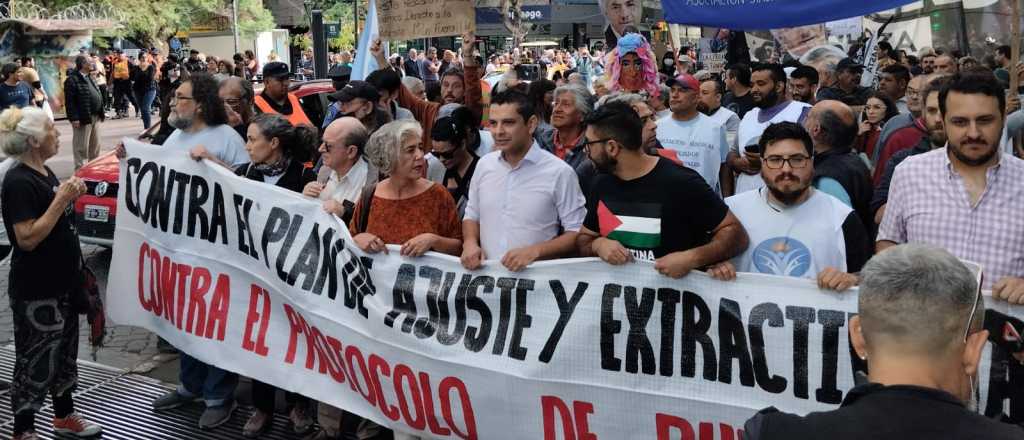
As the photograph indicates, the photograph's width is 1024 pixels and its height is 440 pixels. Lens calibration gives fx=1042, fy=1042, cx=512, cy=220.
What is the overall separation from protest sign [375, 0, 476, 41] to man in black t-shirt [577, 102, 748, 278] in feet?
10.7

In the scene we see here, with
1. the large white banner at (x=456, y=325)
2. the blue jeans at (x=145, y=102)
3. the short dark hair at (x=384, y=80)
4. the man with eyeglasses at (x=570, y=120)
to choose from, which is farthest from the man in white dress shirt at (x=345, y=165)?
the blue jeans at (x=145, y=102)

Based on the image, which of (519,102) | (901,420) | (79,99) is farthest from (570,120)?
(79,99)

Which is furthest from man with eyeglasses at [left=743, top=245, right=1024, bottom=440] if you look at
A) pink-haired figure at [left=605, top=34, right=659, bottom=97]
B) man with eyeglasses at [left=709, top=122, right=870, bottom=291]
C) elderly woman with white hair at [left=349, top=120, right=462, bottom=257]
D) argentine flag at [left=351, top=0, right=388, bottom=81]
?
argentine flag at [left=351, top=0, right=388, bottom=81]

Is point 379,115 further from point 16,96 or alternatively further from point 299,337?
point 16,96

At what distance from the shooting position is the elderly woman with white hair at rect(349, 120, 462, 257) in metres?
4.83

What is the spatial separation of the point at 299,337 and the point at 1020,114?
170 inches

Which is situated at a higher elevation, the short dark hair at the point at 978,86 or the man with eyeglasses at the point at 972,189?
the short dark hair at the point at 978,86

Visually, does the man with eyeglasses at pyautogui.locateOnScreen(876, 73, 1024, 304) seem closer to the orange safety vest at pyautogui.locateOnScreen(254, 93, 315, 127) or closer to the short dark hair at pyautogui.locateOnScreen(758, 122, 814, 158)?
the short dark hair at pyautogui.locateOnScreen(758, 122, 814, 158)

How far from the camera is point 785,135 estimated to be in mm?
A: 4062

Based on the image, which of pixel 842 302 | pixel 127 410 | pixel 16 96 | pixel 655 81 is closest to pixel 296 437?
pixel 127 410

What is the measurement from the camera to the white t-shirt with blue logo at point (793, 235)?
3980mm

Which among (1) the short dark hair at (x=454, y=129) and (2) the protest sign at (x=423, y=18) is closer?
(1) the short dark hair at (x=454, y=129)

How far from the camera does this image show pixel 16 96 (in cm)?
1534

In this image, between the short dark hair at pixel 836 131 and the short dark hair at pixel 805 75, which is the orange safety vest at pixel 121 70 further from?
the short dark hair at pixel 836 131
